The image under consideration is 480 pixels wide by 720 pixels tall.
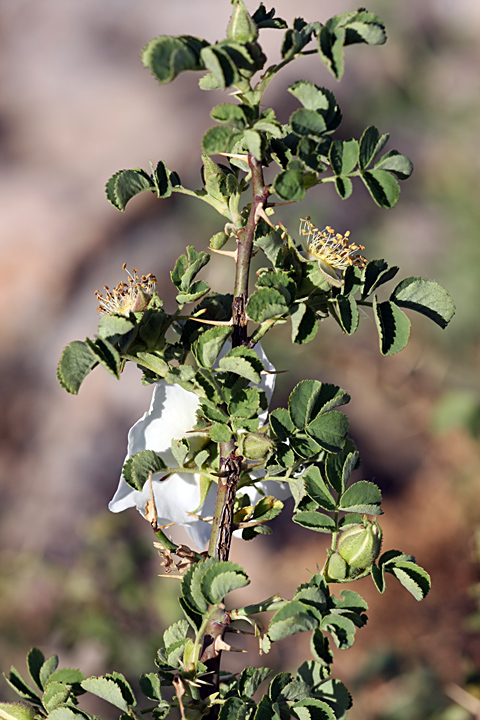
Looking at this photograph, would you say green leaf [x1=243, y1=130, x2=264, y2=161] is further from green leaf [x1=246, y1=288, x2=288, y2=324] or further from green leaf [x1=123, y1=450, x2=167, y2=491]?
green leaf [x1=123, y1=450, x2=167, y2=491]

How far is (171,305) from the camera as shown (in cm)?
214

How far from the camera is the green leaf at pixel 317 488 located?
1.62 ft

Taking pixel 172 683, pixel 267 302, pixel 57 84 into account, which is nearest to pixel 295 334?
pixel 267 302

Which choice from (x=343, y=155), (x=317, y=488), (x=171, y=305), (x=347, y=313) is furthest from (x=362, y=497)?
(x=171, y=305)

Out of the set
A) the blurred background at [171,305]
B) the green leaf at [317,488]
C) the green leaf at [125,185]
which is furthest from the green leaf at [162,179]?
the blurred background at [171,305]

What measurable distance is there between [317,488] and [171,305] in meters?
1.68

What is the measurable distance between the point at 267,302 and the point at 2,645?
4.86 feet

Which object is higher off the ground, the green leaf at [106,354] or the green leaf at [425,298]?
the green leaf at [425,298]

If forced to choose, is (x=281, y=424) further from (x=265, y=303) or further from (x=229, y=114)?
(x=229, y=114)

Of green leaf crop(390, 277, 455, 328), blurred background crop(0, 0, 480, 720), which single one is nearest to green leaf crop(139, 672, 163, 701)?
green leaf crop(390, 277, 455, 328)

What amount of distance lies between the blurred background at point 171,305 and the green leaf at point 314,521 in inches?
34.9

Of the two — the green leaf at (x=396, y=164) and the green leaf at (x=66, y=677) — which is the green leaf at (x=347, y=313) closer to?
the green leaf at (x=396, y=164)

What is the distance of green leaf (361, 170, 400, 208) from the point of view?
17.7 inches

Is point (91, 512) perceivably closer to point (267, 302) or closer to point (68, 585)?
point (68, 585)
